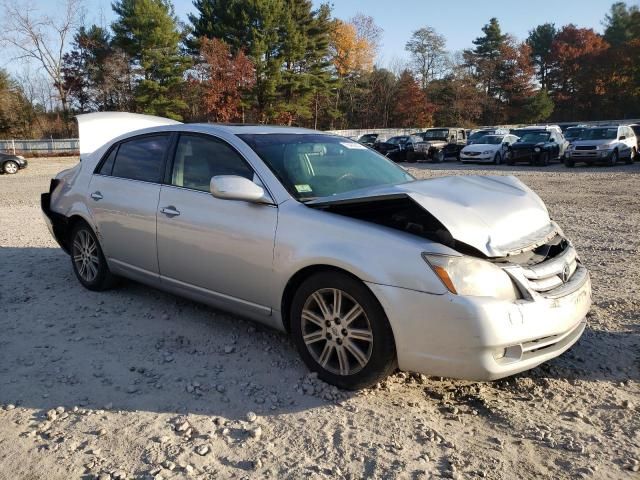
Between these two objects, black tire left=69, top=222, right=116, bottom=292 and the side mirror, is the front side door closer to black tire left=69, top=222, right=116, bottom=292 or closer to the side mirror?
the side mirror

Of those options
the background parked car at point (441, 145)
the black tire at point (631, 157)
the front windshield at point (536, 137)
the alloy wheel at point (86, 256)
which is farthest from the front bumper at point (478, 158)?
the alloy wheel at point (86, 256)

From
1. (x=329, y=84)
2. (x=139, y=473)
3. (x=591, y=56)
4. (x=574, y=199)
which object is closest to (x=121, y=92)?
(x=329, y=84)

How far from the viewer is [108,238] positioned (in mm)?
4703

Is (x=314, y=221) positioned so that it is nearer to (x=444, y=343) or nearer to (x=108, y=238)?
(x=444, y=343)

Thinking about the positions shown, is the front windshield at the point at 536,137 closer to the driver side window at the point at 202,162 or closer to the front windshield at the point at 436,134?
the front windshield at the point at 436,134

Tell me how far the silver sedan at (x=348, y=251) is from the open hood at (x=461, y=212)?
1cm

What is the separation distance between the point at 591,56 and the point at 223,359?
75.1 metres

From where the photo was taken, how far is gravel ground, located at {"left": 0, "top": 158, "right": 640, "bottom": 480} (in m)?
2.49

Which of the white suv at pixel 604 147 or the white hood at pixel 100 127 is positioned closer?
the white hood at pixel 100 127

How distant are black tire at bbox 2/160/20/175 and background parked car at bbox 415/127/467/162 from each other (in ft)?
63.2

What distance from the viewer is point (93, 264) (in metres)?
5.04

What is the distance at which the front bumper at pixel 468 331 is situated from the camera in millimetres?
2707

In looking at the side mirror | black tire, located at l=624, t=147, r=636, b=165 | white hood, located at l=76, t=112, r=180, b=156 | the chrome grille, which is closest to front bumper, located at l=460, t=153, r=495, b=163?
black tire, located at l=624, t=147, r=636, b=165

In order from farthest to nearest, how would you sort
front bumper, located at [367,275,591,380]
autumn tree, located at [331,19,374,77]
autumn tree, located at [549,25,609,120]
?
autumn tree, located at [549,25,609,120]
autumn tree, located at [331,19,374,77]
front bumper, located at [367,275,591,380]
